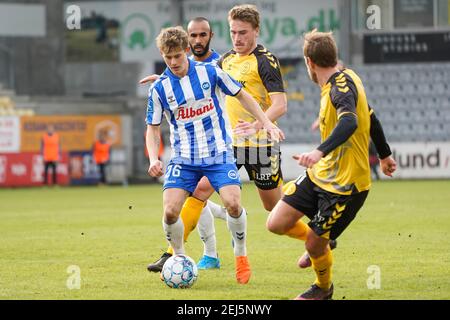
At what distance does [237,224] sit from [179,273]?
824mm

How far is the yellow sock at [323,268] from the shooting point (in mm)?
7062

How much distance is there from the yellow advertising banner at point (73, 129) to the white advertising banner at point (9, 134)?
0.20 m

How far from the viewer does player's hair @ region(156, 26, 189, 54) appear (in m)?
7.84

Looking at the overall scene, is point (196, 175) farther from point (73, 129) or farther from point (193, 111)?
point (73, 129)

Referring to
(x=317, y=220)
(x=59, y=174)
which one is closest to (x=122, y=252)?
(x=317, y=220)

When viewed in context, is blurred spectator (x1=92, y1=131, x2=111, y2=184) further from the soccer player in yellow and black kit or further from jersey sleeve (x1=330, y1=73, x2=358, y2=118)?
jersey sleeve (x1=330, y1=73, x2=358, y2=118)

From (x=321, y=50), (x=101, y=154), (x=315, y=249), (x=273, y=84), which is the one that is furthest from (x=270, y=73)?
(x=101, y=154)

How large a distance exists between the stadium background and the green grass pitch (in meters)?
7.77

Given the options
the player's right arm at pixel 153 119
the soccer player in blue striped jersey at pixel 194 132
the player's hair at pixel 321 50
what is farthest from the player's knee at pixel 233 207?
the player's hair at pixel 321 50

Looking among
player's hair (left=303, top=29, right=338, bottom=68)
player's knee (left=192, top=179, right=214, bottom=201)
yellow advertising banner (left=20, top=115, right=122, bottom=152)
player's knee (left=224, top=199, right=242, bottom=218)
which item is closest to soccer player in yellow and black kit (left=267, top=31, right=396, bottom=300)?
player's hair (left=303, top=29, right=338, bottom=68)

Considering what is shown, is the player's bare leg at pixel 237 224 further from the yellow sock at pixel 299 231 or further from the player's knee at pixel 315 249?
the player's knee at pixel 315 249

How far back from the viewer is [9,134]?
2767cm

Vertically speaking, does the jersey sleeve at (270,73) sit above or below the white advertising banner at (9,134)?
above

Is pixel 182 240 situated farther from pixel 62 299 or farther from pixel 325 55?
pixel 325 55
